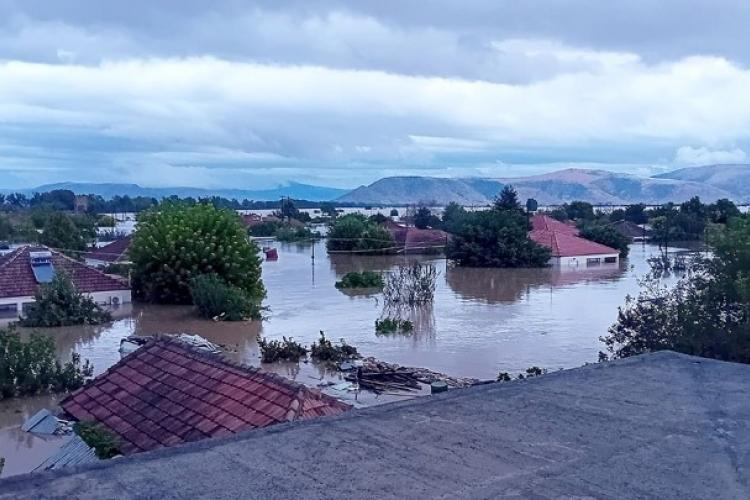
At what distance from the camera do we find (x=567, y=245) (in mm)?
49250

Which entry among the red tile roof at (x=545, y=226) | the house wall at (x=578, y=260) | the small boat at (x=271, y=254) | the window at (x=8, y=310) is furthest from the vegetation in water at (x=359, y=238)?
the window at (x=8, y=310)

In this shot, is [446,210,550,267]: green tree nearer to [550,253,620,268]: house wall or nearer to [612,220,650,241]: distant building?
[550,253,620,268]: house wall

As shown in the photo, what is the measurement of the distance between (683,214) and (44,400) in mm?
59168

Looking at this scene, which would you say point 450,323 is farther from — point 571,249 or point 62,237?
point 62,237

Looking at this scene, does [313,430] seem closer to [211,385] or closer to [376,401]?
[211,385]

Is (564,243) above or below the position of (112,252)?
above

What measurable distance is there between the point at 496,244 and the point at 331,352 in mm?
26348

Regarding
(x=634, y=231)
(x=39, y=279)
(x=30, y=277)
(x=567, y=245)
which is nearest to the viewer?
(x=39, y=279)

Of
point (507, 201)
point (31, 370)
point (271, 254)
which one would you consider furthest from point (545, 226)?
point (31, 370)

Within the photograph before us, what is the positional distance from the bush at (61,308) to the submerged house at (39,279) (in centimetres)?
120

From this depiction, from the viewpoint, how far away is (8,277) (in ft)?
97.9

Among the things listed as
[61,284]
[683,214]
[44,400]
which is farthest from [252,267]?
[683,214]

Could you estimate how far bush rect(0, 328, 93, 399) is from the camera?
662 inches

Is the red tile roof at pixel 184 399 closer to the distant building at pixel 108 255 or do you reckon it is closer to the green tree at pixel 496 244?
the distant building at pixel 108 255
